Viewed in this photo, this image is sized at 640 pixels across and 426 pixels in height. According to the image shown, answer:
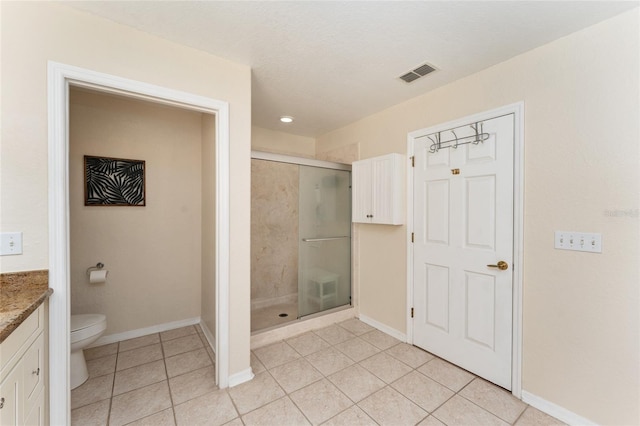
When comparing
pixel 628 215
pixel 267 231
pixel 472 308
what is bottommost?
pixel 472 308

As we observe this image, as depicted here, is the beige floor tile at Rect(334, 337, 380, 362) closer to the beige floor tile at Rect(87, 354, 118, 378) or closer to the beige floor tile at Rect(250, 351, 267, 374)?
the beige floor tile at Rect(250, 351, 267, 374)

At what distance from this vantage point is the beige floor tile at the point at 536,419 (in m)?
1.65

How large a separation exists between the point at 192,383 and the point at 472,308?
227 centimetres

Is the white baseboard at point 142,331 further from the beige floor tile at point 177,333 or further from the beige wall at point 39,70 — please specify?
the beige wall at point 39,70

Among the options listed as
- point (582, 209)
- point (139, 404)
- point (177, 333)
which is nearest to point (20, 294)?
point (139, 404)

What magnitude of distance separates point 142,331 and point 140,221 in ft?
3.79

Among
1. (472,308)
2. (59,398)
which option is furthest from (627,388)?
(59,398)

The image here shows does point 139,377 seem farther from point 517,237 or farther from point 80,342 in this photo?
point 517,237

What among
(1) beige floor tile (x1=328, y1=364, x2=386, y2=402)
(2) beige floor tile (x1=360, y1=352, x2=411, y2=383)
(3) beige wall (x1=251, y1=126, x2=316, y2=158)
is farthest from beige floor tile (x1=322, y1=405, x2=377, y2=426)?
(3) beige wall (x1=251, y1=126, x2=316, y2=158)

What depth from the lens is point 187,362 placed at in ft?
7.58

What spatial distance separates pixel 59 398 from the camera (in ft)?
4.79

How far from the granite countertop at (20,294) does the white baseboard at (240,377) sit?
128 centimetres

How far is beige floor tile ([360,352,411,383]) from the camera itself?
2.13m

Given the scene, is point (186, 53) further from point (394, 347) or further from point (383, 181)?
point (394, 347)
